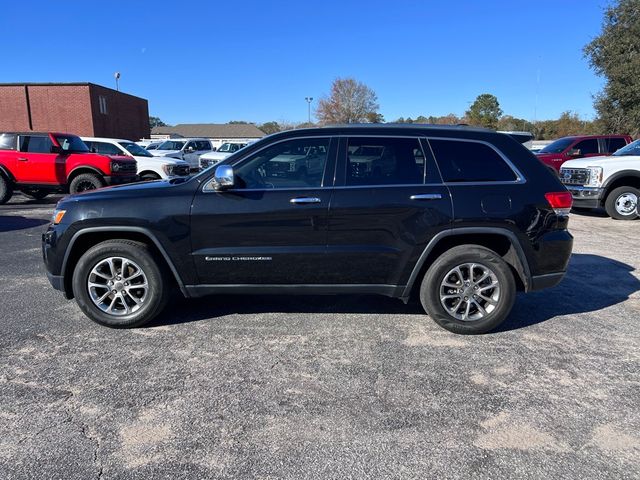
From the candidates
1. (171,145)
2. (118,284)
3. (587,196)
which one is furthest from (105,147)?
(587,196)

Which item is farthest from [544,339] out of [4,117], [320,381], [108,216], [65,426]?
[4,117]

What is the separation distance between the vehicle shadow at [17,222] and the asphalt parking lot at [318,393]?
207 inches

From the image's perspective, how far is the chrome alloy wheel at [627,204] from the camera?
9.90 metres

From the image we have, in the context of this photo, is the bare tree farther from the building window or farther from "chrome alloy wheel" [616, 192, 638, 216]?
"chrome alloy wheel" [616, 192, 638, 216]

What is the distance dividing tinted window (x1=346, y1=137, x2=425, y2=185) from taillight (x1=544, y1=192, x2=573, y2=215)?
3.77ft

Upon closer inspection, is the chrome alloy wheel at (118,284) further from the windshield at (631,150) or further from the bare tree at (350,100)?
the bare tree at (350,100)

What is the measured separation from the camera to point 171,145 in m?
20.7

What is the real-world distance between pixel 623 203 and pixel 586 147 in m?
4.93

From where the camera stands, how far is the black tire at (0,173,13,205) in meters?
11.9

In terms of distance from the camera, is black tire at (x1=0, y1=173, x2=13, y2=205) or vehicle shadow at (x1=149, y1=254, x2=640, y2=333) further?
black tire at (x1=0, y1=173, x2=13, y2=205)

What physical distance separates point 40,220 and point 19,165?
115 inches

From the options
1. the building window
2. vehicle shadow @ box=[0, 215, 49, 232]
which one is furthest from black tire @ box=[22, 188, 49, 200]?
the building window

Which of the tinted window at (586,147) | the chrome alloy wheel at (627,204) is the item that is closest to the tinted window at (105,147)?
the chrome alloy wheel at (627,204)

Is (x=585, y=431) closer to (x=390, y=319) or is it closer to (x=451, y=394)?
(x=451, y=394)
